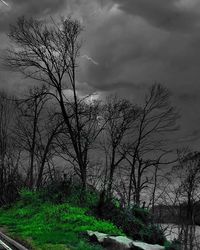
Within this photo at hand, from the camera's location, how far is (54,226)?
1947cm

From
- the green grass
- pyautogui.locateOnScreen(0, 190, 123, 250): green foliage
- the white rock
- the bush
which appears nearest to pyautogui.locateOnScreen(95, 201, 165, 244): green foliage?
the bush

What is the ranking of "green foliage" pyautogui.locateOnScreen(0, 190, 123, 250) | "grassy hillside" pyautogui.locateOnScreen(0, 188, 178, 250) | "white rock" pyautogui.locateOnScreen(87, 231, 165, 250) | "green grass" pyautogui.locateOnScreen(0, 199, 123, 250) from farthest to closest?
"grassy hillside" pyautogui.locateOnScreen(0, 188, 178, 250), "green foliage" pyautogui.locateOnScreen(0, 190, 123, 250), "green grass" pyautogui.locateOnScreen(0, 199, 123, 250), "white rock" pyautogui.locateOnScreen(87, 231, 165, 250)

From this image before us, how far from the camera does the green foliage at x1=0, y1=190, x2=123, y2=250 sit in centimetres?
1529

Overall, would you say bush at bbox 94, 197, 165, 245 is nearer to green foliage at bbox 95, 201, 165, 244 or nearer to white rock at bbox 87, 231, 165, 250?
green foliage at bbox 95, 201, 165, 244

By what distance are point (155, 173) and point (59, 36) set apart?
2225 centimetres

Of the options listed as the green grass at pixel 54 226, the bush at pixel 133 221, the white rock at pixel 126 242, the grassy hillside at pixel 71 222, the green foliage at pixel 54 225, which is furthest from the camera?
the bush at pixel 133 221

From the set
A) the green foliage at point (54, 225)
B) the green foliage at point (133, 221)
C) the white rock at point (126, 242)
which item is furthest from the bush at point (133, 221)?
the white rock at point (126, 242)

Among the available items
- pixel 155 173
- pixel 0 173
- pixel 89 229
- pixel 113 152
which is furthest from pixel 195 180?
pixel 89 229

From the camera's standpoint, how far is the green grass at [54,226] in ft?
49.3

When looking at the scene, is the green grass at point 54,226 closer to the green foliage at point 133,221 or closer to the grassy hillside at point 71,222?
the grassy hillside at point 71,222

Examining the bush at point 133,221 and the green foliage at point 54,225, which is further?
the bush at point 133,221

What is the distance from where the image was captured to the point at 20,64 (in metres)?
31.3

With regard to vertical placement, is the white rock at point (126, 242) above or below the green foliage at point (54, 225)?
below

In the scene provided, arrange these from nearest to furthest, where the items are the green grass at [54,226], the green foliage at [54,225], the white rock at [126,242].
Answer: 1. the white rock at [126,242]
2. the green grass at [54,226]
3. the green foliage at [54,225]
